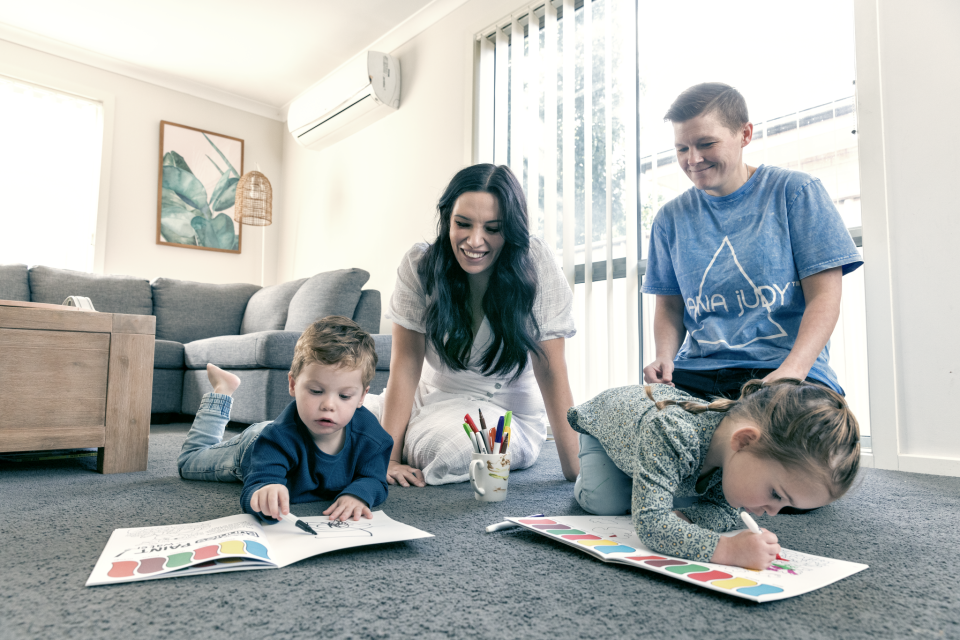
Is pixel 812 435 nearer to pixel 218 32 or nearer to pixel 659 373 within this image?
pixel 659 373

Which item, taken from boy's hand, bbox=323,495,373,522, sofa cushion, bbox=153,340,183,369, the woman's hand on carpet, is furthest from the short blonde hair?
sofa cushion, bbox=153,340,183,369

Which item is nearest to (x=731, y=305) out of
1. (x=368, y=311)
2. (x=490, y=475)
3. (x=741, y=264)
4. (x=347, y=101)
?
(x=741, y=264)

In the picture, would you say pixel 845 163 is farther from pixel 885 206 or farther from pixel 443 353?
pixel 443 353

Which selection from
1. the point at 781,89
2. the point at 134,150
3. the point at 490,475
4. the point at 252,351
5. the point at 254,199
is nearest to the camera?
the point at 490,475

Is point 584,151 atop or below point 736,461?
atop

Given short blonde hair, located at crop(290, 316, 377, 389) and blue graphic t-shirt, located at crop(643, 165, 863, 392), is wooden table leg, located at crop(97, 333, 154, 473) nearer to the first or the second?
short blonde hair, located at crop(290, 316, 377, 389)

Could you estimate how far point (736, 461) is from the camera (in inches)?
31.1

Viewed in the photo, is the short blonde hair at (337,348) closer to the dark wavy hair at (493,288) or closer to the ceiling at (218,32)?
the dark wavy hair at (493,288)

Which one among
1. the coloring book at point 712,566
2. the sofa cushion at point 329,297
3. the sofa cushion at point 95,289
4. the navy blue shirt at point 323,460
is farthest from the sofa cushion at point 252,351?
the coloring book at point 712,566

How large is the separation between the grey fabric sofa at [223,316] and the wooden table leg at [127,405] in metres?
1.02

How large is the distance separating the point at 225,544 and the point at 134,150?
13.5ft

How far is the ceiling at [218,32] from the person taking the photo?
3.34 m

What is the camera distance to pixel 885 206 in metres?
1.72

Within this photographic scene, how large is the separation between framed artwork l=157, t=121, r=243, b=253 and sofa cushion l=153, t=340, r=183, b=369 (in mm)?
1423
